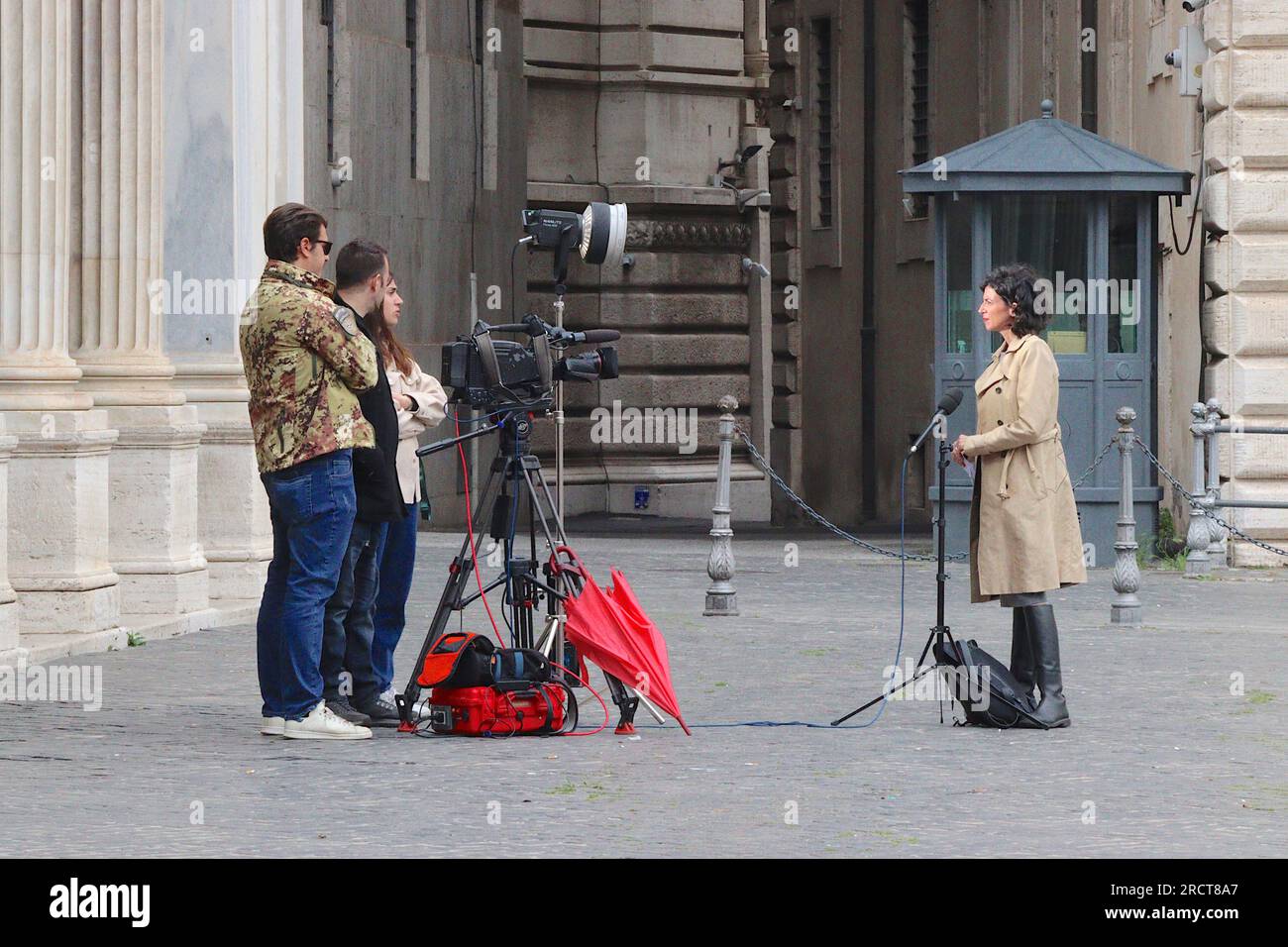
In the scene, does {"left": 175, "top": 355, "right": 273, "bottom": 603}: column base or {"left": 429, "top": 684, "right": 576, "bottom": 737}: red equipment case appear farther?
{"left": 175, "top": 355, "right": 273, "bottom": 603}: column base

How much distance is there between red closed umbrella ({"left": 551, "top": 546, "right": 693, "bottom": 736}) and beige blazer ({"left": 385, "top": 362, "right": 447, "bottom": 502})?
2.68ft

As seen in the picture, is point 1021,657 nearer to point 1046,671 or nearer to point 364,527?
point 1046,671

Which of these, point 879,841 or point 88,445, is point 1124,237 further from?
point 879,841

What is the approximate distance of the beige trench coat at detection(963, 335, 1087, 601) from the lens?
9.80 meters

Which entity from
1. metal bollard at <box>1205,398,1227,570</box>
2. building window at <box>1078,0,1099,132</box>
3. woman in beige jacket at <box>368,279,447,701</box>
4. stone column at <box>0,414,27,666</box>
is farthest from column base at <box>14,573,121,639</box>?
building window at <box>1078,0,1099,132</box>

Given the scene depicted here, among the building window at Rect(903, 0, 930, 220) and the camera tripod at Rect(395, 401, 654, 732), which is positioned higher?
the building window at Rect(903, 0, 930, 220)

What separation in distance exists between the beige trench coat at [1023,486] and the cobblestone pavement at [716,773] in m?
0.61

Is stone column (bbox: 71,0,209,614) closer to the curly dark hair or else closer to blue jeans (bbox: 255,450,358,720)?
blue jeans (bbox: 255,450,358,720)

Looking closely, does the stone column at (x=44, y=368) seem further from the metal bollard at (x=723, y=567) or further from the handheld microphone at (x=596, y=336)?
the metal bollard at (x=723, y=567)

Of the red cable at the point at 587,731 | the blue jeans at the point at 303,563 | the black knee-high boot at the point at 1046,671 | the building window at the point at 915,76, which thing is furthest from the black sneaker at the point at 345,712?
the building window at the point at 915,76

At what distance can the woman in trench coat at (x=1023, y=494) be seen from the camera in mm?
9805
